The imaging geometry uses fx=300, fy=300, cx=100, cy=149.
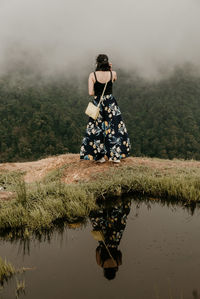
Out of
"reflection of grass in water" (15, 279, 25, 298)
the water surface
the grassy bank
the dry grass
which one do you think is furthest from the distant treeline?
"reflection of grass in water" (15, 279, 25, 298)

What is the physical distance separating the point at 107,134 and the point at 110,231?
10.2 feet

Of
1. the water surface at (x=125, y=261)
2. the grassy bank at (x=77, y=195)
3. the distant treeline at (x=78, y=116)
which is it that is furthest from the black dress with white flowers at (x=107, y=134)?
the distant treeline at (x=78, y=116)

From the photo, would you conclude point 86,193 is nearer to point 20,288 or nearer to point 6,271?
point 6,271

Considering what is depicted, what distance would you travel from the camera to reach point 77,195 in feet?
12.7

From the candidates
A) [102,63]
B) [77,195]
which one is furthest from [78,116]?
[77,195]

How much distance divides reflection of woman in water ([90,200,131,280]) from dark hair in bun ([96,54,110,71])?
2604mm

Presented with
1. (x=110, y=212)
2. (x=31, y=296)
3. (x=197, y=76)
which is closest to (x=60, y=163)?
(x=110, y=212)

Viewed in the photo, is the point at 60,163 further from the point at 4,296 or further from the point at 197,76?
the point at 197,76

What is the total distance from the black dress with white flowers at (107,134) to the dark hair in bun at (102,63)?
22.1 inches

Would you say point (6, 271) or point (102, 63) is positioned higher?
point (102, 63)

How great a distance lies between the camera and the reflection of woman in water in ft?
7.84

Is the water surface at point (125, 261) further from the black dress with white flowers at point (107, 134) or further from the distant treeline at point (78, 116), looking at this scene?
the distant treeline at point (78, 116)

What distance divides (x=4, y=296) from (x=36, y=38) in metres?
185

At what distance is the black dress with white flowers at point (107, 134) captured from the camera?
19.1 feet
